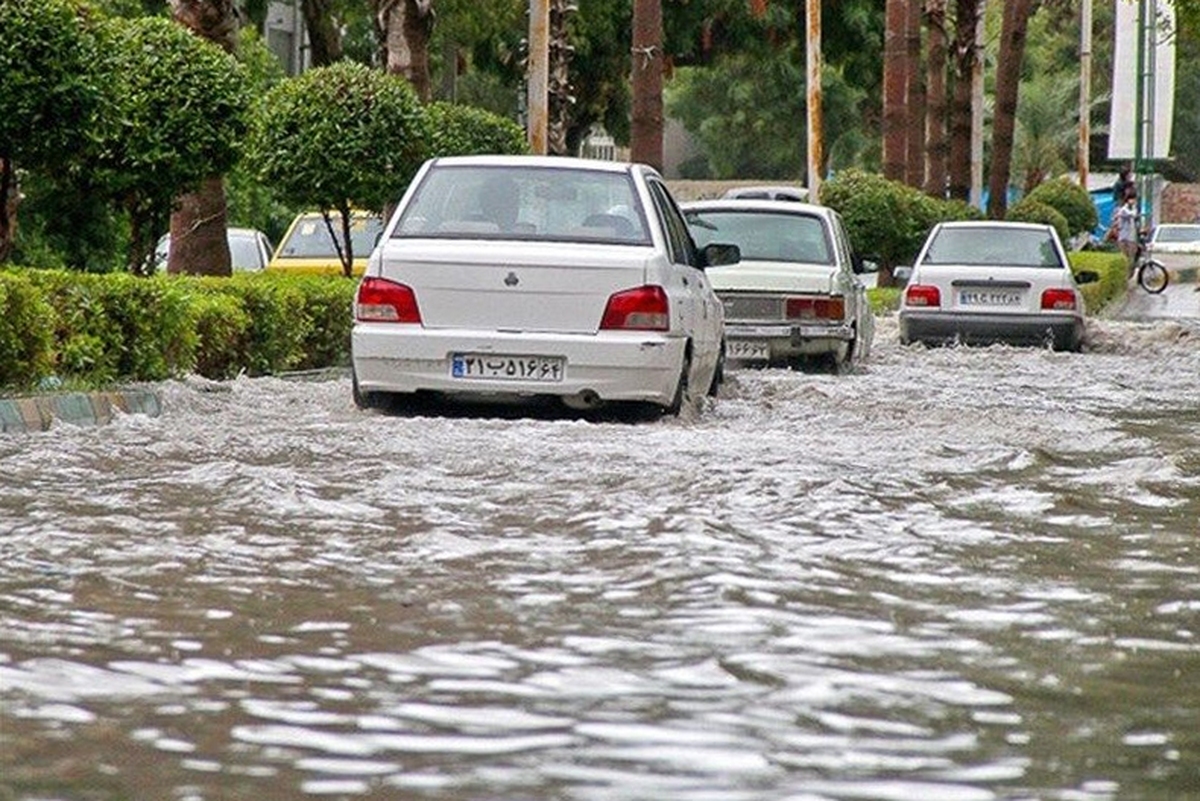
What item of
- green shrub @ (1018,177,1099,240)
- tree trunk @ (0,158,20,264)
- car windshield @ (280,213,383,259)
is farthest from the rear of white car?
green shrub @ (1018,177,1099,240)

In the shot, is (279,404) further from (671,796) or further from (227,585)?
(671,796)

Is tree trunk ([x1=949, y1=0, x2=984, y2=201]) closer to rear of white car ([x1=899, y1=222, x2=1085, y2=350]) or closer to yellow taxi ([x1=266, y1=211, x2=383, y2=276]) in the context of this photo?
yellow taxi ([x1=266, y1=211, x2=383, y2=276])

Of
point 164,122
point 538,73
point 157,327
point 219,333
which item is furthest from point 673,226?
point 538,73

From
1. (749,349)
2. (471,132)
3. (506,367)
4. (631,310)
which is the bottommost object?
(749,349)

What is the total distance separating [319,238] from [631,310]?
16.7 meters

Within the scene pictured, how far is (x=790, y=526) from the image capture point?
33.4ft

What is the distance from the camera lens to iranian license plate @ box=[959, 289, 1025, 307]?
27375 mm

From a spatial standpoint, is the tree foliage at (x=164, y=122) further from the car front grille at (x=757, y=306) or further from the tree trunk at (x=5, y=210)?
the car front grille at (x=757, y=306)

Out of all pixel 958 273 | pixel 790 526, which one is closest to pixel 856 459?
pixel 790 526

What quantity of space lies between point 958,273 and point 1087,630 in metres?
19.7

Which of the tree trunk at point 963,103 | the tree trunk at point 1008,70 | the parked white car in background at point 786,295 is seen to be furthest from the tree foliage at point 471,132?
the tree trunk at point 1008,70

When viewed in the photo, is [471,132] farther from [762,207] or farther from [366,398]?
[366,398]

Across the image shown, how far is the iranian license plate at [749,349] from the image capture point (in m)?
22.4

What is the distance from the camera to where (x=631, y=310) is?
14.7 metres
